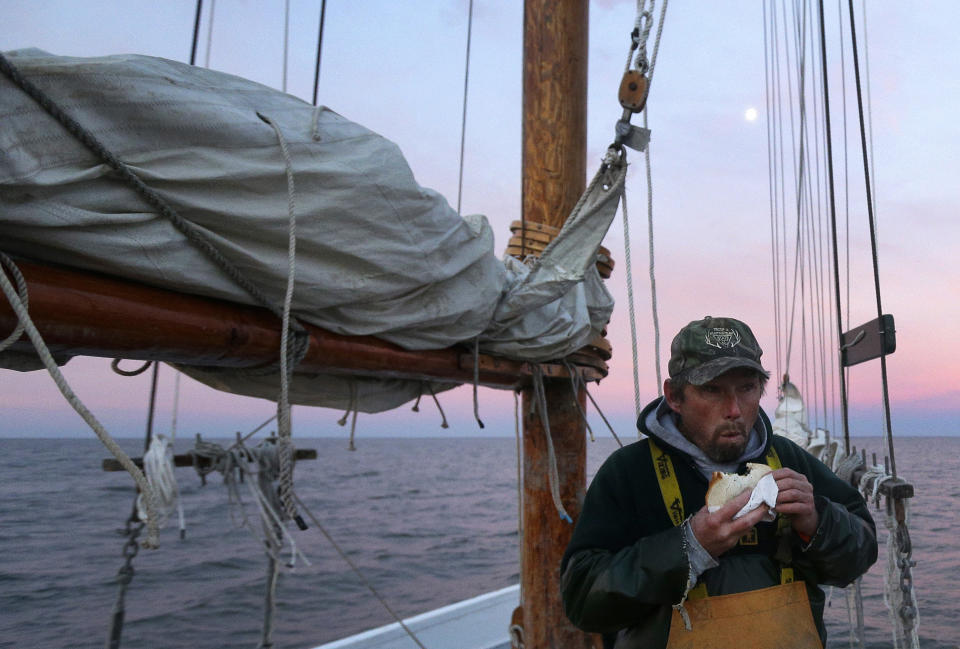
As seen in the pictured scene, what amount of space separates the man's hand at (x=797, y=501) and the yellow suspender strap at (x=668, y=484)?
240mm

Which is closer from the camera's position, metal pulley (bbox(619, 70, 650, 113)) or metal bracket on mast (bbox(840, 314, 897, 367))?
→ metal pulley (bbox(619, 70, 650, 113))

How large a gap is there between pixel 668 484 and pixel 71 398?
1.30 metres

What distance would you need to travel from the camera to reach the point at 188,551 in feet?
55.5

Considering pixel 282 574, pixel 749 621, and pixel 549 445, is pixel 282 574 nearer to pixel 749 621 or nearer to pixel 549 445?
pixel 549 445

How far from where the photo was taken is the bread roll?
1.43 metres

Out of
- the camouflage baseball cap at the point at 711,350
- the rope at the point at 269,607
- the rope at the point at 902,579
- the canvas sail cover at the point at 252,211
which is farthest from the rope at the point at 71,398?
the rope at the point at 902,579

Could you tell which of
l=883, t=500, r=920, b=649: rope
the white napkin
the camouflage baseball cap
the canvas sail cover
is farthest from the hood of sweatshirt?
l=883, t=500, r=920, b=649: rope

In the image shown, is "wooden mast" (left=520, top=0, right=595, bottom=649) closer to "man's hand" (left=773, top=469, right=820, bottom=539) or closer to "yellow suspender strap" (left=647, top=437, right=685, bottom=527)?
"yellow suspender strap" (left=647, top=437, right=685, bottom=527)

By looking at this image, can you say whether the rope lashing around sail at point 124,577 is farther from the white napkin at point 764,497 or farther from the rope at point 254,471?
the white napkin at point 764,497

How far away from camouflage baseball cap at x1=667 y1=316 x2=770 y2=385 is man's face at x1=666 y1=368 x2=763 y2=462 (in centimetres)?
4

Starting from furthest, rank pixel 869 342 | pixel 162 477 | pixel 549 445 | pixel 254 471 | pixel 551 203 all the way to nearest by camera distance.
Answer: pixel 869 342 < pixel 551 203 < pixel 549 445 < pixel 254 471 < pixel 162 477

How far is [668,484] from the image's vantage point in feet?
5.45

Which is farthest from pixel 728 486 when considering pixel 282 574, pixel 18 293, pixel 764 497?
pixel 282 574

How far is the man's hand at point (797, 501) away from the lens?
4.72 feet
